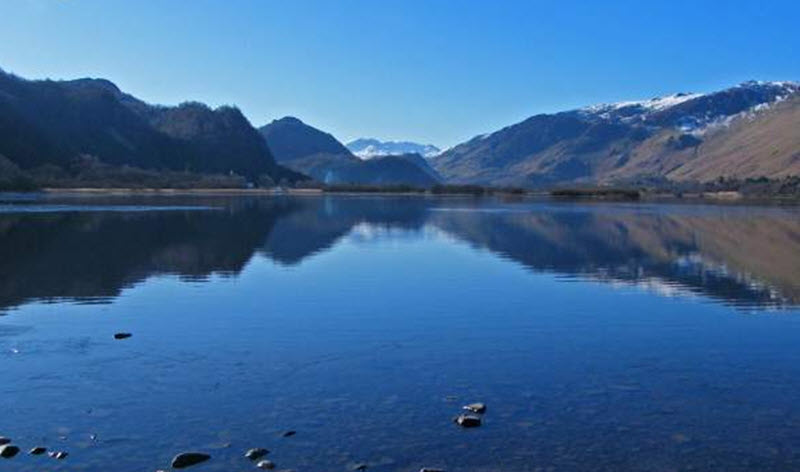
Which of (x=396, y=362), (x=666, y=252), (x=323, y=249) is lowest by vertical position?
(x=666, y=252)

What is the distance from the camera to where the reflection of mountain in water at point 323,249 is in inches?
1572

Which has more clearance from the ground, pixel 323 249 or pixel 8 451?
pixel 8 451

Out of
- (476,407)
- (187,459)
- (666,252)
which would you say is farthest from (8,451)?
(666,252)

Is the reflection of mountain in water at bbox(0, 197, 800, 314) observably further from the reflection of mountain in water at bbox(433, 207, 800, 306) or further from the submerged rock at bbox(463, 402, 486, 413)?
the submerged rock at bbox(463, 402, 486, 413)

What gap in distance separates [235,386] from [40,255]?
1284 inches

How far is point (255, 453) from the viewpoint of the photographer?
599 inches

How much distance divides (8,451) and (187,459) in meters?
3.23

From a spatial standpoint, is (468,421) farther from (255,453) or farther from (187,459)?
(187,459)

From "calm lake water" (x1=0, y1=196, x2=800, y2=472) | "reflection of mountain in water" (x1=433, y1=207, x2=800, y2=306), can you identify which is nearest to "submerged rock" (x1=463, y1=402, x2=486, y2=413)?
"calm lake water" (x1=0, y1=196, x2=800, y2=472)

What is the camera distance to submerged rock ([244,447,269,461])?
1508 cm

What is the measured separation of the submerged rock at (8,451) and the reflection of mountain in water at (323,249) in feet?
58.8

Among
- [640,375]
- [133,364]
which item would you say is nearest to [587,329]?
[640,375]

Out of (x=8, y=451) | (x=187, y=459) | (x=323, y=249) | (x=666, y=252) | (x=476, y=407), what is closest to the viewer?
(x=187, y=459)

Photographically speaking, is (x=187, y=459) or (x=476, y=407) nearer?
(x=187, y=459)
